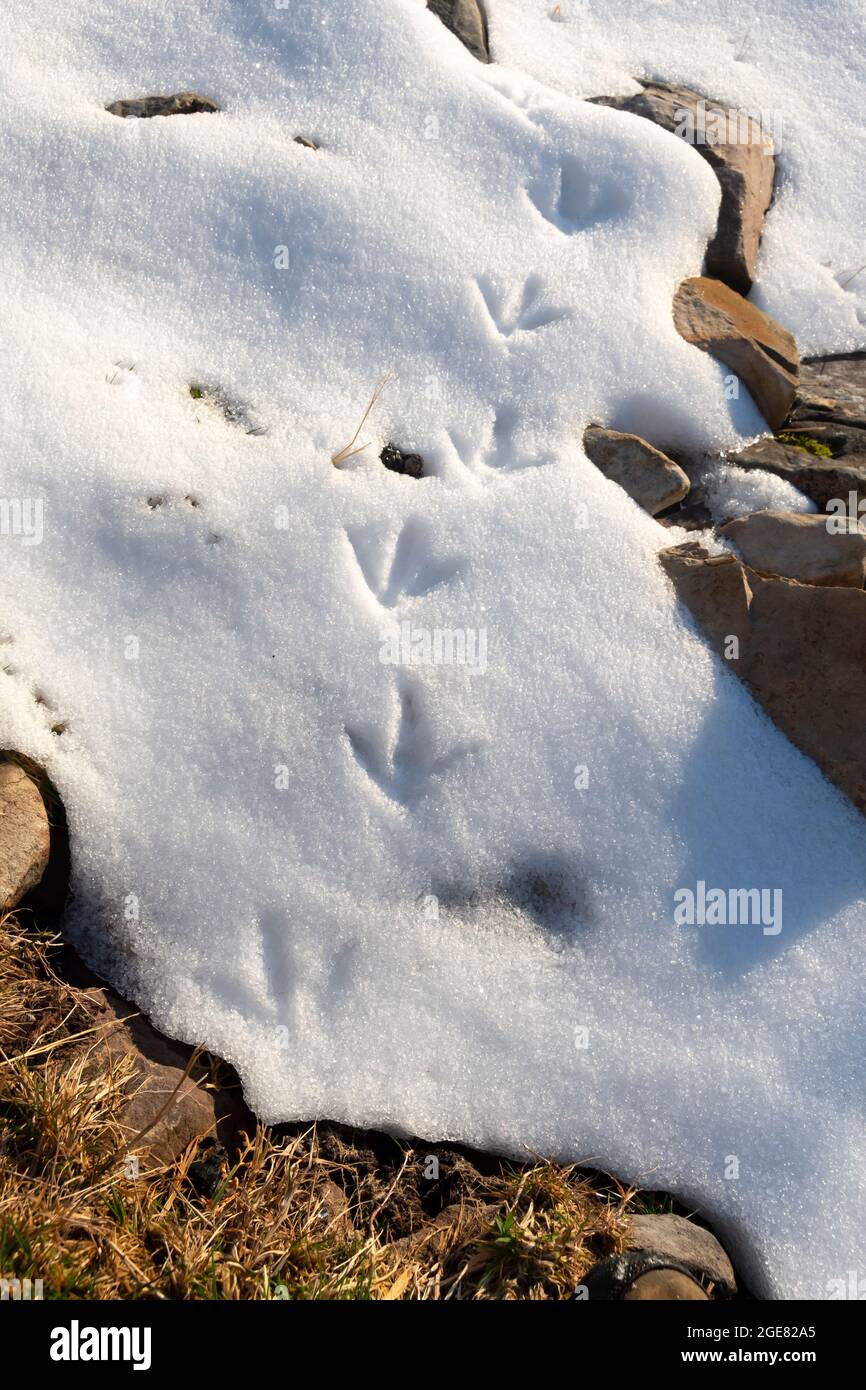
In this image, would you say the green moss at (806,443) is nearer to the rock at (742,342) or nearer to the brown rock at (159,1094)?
the rock at (742,342)

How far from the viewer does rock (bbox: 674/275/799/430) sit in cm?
399

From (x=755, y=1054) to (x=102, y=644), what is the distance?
2.24 meters

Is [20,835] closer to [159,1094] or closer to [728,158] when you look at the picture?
[159,1094]

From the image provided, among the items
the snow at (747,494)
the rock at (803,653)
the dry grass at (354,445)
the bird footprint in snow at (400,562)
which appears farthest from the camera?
the snow at (747,494)

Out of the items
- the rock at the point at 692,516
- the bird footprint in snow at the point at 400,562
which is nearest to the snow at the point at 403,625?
the bird footprint in snow at the point at 400,562

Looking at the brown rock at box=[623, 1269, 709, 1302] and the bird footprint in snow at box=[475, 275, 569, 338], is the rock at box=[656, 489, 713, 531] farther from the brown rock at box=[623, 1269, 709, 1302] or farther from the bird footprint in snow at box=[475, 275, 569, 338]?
the brown rock at box=[623, 1269, 709, 1302]

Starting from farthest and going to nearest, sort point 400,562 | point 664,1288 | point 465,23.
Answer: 1. point 465,23
2. point 400,562
3. point 664,1288

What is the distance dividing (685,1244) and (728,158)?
4180 millimetres

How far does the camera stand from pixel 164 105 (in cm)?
427

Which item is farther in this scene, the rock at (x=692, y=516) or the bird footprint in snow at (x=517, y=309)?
the bird footprint in snow at (x=517, y=309)

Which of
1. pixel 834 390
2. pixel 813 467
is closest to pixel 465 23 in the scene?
pixel 834 390

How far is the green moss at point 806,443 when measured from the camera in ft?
12.9

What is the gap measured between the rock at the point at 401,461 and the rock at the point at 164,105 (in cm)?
178

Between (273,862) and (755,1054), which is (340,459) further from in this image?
(755,1054)
